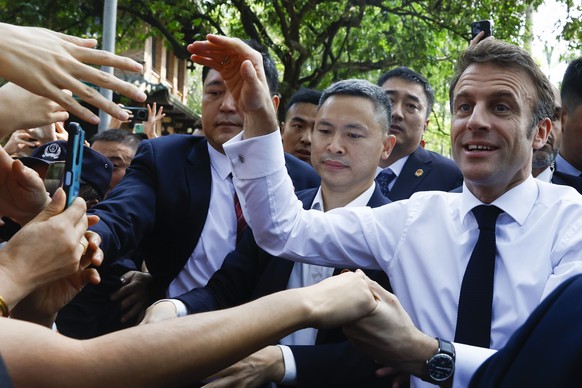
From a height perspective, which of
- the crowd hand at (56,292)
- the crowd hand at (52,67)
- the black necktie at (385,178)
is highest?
the crowd hand at (52,67)

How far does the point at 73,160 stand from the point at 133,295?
5.13ft

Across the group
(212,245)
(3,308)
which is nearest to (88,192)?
(212,245)

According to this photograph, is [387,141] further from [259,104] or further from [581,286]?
[581,286]

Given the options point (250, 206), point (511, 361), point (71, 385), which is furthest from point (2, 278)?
point (511, 361)

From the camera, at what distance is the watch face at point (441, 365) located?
2.31m

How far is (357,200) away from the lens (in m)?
3.34

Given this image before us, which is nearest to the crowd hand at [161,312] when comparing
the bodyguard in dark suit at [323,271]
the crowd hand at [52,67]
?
the bodyguard in dark suit at [323,271]

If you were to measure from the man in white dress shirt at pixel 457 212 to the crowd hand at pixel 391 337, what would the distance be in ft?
0.43

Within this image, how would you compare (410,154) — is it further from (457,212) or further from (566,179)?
(457,212)

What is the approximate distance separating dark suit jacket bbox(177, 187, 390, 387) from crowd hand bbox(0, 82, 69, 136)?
0.83m

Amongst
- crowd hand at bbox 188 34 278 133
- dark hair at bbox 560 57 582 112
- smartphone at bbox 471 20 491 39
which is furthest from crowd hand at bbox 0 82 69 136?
dark hair at bbox 560 57 582 112

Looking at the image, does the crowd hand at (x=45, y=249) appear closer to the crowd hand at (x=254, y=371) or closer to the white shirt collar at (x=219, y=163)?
the crowd hand at (x=254, y=371)

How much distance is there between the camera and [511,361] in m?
1.57

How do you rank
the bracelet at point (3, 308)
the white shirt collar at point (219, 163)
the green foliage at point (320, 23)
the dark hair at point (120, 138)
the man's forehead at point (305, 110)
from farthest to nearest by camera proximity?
the green foliage at point (320, 23) < the man's forehead at point (305, 110) < the dark hair at point (120, 138) < the white shirt collar at point (219, 163) < the bracelet at point (3, 308)
